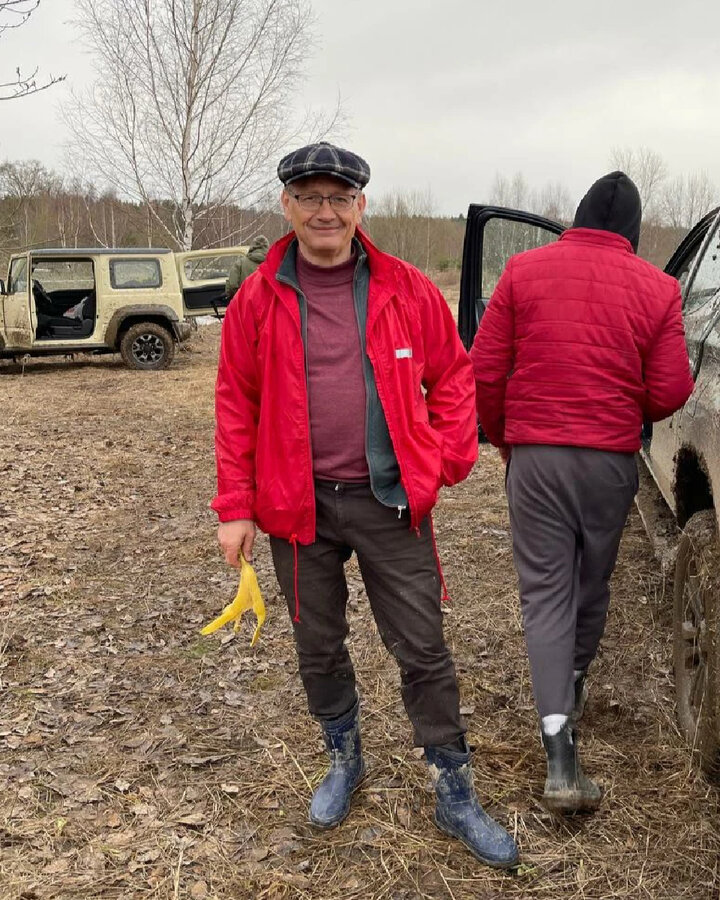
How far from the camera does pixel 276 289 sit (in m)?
2.07

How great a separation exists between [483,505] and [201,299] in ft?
32.9

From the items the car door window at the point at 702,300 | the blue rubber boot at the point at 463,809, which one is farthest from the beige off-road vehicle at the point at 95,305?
the blue rubber boot at the point at 463,809

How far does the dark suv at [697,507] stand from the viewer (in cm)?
230

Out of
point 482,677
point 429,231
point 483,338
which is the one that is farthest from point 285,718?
point 429,231

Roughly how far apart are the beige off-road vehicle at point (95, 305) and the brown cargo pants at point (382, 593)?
10396 mm

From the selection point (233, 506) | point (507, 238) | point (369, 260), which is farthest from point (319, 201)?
point (507, 238)

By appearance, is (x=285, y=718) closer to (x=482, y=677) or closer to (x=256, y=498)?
(x=482, y=677)

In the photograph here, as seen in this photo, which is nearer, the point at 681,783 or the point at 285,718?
the point at 681,783

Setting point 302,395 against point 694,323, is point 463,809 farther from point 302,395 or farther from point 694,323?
point 694,323

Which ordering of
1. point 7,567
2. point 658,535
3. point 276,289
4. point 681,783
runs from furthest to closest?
1. point 7,567
2. point 658,535
3. point 681,783
4. point 276,289

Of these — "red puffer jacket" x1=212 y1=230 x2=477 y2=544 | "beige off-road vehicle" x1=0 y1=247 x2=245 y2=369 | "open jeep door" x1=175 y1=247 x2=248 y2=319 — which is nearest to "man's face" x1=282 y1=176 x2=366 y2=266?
"red puffer jacket" x1=212 y1=230 x2=477 y2=544

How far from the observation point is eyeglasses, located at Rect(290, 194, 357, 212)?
2021 millimetres

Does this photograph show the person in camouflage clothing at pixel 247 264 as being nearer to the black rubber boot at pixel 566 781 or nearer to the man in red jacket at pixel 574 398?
the man in red jacket at pixel 574 398

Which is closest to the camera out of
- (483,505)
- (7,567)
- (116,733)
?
(116,733)
